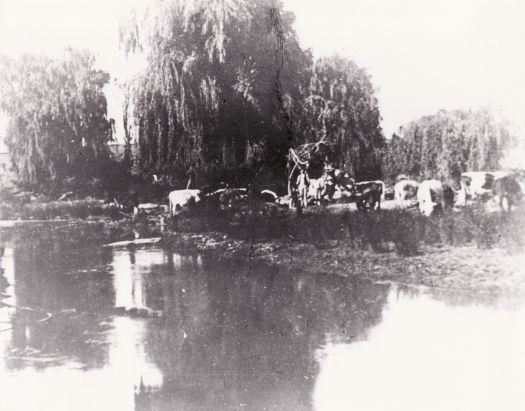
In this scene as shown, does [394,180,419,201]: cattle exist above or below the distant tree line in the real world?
below

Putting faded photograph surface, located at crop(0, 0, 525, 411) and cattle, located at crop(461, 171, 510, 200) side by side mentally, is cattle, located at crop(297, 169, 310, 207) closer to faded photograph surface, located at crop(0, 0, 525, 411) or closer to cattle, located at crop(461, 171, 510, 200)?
faded photograph surface, located at crop(0, 0, 525, 411)

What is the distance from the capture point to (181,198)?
2166mm

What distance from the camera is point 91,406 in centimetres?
177

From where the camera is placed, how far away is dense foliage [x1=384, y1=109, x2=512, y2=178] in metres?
1.85

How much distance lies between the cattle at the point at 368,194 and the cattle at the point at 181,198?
72 cm

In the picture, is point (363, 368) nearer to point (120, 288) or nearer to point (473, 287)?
point (473, 287)

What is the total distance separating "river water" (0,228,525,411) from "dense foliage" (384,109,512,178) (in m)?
0.52

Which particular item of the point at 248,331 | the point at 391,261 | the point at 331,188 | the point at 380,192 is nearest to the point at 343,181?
the point at 331,188

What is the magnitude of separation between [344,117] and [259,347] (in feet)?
3.37

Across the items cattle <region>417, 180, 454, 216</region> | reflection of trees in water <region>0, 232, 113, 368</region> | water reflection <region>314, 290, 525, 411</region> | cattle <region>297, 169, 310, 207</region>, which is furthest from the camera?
cattle <region>297, 169, 310, 207</region>

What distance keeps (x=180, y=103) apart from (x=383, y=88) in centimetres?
93

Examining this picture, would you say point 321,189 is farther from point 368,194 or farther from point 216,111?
point 216,111

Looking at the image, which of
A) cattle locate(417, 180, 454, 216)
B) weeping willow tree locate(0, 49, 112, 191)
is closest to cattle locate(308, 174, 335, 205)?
cattle locate(417, 180, 454, 216)

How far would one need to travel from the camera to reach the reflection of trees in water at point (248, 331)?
173 centimetres
